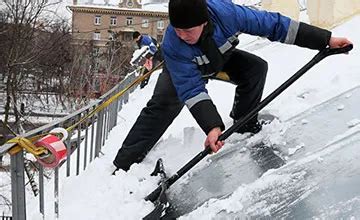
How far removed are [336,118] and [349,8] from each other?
510cm

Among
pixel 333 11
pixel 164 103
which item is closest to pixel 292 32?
pixel 164 103

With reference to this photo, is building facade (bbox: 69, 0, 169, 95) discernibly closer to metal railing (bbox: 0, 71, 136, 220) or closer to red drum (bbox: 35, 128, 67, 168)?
metal railing (bbox: 0, 71, 136, 220)

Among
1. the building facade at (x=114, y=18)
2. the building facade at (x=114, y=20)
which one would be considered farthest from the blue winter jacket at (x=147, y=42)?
the building facade at (x=114, y=18)

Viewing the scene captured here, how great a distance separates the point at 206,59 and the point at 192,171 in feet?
2.82

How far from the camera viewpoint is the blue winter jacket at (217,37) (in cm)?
352

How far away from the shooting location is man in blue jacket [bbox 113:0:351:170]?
338 cm

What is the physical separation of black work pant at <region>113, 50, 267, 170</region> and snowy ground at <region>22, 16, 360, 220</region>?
0.13 meters

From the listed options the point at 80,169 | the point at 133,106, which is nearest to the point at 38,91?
the point at 133,106

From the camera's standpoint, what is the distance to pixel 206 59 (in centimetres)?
361

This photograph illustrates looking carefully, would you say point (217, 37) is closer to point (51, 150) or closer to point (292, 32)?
point (292, 32)

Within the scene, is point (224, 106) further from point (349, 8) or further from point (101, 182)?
point (349, 8)

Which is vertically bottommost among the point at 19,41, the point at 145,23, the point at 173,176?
the point at 145,23

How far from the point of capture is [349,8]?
8.88 meters

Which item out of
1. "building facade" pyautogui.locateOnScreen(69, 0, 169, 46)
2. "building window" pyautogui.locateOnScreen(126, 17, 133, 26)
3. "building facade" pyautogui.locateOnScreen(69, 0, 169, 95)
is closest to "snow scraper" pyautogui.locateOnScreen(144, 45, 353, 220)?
"building facade" pyautogui.locateOnScreen(69, 0, 169, 95)
